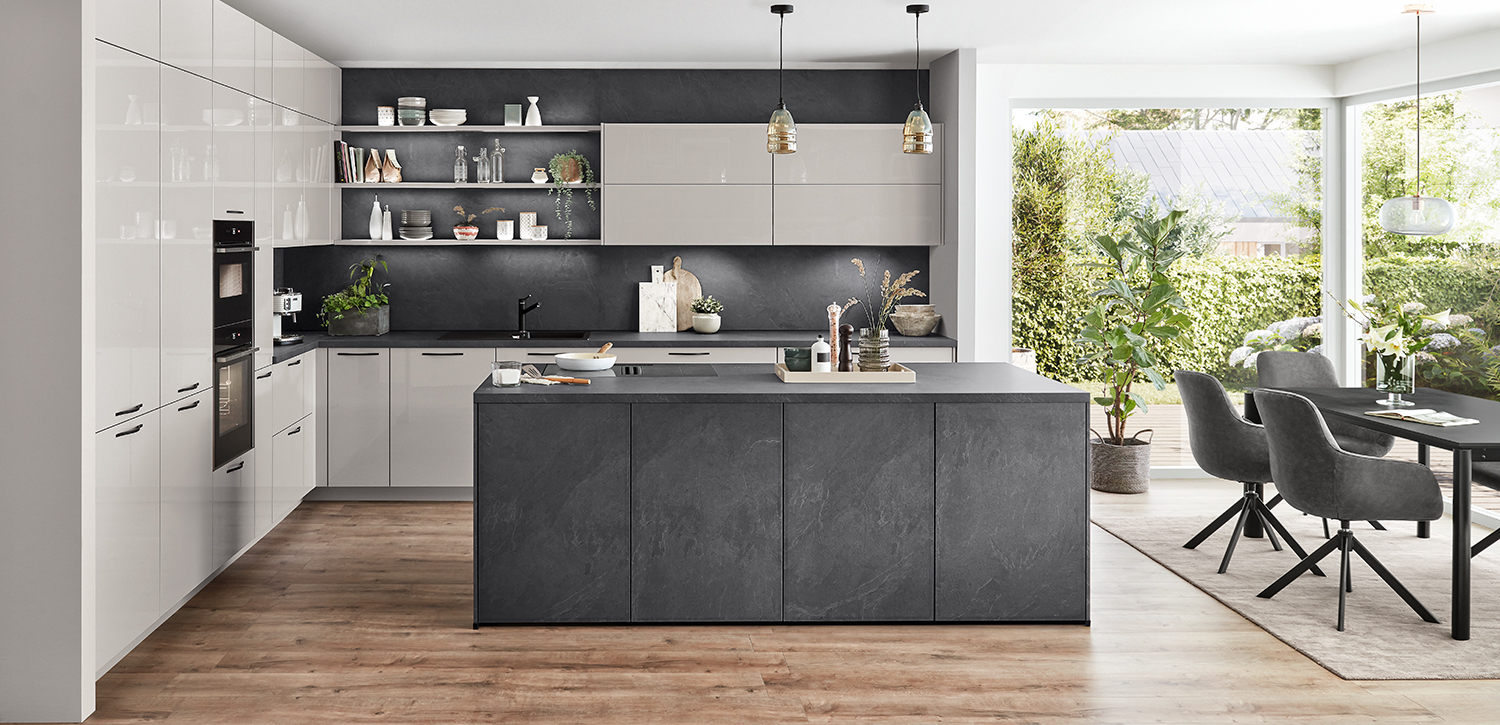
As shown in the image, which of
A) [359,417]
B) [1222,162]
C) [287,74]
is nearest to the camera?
[287,74]

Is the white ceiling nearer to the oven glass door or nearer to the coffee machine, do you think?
the coffee machine

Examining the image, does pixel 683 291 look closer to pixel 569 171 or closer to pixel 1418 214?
pixel 569 171

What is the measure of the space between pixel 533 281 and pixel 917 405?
3389 mm

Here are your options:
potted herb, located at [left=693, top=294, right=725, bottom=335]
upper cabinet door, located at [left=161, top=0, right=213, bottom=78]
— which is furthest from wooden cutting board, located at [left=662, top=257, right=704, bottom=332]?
upper cabinet door, located at [left=161, top=0, right=213, bottom=78]

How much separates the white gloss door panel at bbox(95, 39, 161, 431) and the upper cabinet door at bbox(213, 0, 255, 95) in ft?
2.24

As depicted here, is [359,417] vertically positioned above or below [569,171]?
below

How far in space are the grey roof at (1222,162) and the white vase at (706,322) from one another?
2.46m

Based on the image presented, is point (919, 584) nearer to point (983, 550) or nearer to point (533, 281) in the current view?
point (983, 550)

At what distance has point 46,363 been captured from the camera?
3.06 m

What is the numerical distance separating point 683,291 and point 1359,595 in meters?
3.81

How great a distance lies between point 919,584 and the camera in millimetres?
3971

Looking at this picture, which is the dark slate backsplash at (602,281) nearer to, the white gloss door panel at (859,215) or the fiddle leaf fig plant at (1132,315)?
the white gloss door panel at (859,215)

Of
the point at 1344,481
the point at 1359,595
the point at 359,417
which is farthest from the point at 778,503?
the point at 359,417

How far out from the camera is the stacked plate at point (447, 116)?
6219 millimetres
